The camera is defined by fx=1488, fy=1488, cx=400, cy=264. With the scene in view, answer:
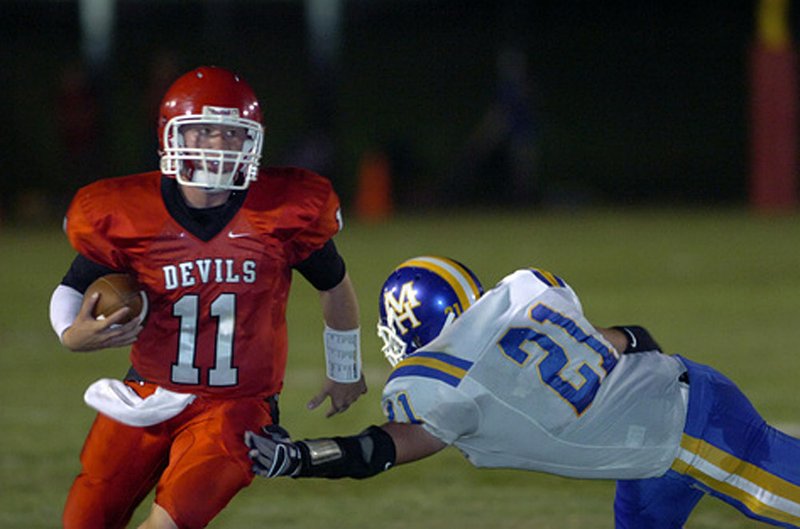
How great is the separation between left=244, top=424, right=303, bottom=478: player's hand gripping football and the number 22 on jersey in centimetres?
52

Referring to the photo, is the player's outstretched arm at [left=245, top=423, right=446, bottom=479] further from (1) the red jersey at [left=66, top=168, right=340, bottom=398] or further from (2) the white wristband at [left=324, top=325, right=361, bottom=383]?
(2) the white wristband at [left=324, top=325, right=361, bottom=383]

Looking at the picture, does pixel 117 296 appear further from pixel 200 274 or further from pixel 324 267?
pixel 324 267

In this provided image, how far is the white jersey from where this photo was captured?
326 centimetres

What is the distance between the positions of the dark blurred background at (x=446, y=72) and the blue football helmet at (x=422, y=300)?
61.5 feet

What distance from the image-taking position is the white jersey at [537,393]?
3.26 m

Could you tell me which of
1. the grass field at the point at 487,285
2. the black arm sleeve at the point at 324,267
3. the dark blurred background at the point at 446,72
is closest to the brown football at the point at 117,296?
the black arm sleeve at the point at 324,267

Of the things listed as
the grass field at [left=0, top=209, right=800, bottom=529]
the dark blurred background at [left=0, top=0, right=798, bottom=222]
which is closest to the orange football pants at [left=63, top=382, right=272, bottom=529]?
the grass field at [left=0, top=209, right=800, bottom=529]

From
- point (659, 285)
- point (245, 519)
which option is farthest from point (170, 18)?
point (245, 519)

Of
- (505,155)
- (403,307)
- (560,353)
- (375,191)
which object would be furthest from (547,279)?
(505,155)

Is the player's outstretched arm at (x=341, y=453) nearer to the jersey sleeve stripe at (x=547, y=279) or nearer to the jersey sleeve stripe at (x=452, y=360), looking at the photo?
the jersey sleeve stripe at (x=452, y=360)

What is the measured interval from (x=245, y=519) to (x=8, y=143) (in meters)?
15.4

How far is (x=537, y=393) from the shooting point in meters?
3.31

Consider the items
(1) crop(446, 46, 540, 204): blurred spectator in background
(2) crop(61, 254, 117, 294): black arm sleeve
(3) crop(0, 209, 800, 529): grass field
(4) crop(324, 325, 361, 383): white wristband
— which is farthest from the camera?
(1) crop(446, 46, 540, 204): blurred spectator in background

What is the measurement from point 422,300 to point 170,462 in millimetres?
719
